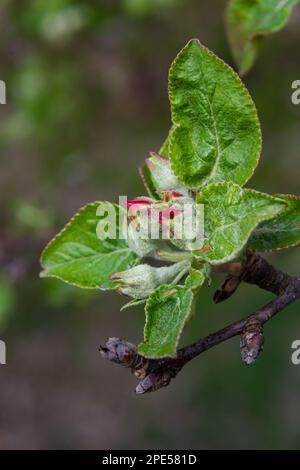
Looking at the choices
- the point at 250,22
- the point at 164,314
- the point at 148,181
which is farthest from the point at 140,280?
the point at 250,22

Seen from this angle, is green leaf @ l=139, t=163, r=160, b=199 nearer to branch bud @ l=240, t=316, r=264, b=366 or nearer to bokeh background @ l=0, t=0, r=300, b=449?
branch bud @ l=240, t=316, r=264, b=366

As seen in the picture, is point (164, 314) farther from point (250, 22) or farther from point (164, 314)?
point (250, 22)

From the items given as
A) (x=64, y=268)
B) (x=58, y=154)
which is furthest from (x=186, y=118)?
(x=58, y=154)

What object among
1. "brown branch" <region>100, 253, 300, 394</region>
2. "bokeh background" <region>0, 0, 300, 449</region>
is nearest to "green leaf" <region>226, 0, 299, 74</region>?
"brown branch" <region>100, 253, 300, 394</region>

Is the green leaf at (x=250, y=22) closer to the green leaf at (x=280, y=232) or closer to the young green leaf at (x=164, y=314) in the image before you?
the green leaf at (x=280, y=232)

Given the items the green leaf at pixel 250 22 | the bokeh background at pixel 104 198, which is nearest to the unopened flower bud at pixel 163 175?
the green leaf at pixel 250 22

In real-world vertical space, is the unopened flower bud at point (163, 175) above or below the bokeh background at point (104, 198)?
below

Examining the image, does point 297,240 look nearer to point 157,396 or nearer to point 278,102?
point 278,102
